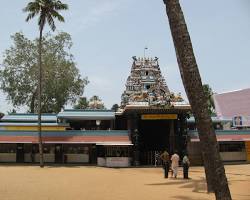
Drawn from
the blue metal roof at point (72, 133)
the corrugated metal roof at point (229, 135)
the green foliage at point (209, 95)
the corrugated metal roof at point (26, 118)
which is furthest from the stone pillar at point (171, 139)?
the green foliage at point (209, 95)

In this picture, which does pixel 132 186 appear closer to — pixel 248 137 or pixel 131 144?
pixel 131 144

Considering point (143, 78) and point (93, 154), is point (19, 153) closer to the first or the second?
point (93, 154)

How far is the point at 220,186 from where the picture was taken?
10.6 metres

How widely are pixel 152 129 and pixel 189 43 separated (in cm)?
3044

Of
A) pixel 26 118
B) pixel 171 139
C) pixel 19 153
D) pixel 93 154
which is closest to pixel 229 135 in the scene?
pixel 171 139

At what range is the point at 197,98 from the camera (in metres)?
11.1

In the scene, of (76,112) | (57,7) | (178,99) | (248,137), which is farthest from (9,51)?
(248,137)

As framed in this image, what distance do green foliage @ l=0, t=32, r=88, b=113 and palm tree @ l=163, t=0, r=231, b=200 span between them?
149 feet

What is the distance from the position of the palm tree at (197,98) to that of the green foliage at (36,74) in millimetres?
45284

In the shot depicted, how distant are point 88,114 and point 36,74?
12923 mm

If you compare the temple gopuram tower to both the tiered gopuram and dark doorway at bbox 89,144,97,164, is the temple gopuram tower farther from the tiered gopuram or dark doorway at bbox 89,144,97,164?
dark doorway at bbox 89,144,97,164

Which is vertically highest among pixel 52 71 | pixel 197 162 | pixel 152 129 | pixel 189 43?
pixel 52 71

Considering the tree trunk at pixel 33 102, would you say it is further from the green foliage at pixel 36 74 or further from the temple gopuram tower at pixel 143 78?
the temple gopuram tower at pixel 143 78

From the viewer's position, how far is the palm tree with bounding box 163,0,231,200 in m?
10.7
